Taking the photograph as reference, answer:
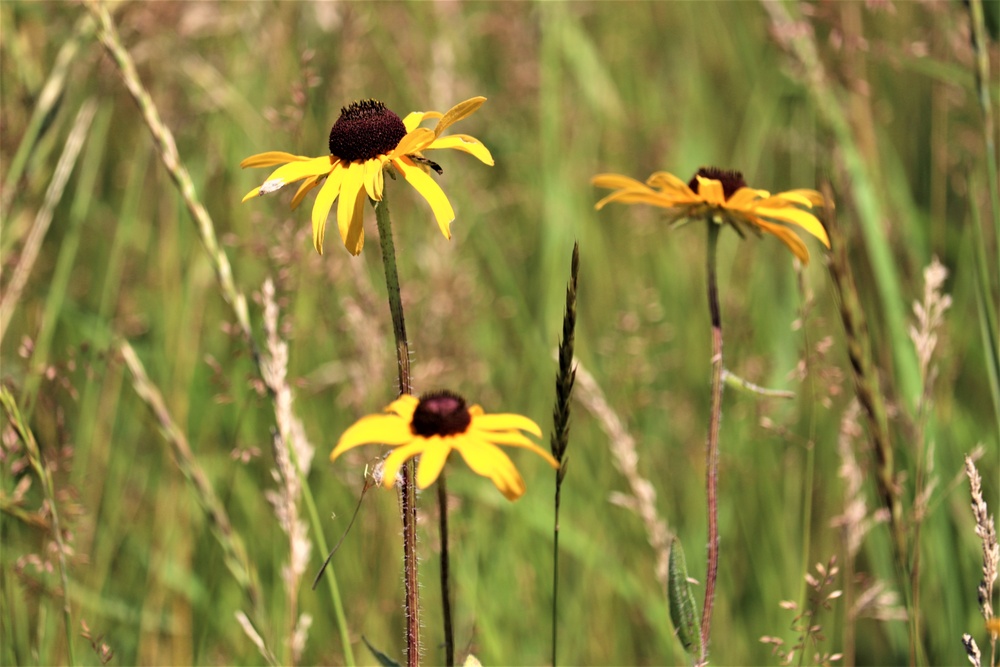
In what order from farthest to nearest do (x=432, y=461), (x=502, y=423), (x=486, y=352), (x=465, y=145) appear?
(x=486, y=352), (x=465, y=145), (x=502, y=423), (x=432, y=461)

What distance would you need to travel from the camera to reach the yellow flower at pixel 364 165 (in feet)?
4.41

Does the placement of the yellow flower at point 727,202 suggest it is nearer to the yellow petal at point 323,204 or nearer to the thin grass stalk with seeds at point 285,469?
the yellow petal at point 323,204

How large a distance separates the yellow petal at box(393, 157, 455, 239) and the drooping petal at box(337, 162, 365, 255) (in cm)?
6

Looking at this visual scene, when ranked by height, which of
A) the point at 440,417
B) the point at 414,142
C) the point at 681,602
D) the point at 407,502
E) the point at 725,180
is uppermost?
the point at 725,180

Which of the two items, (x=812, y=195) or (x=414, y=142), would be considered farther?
(x=812, y=195)

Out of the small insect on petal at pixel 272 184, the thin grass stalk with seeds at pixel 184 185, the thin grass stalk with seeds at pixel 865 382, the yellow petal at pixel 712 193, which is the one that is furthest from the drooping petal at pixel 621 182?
the thin grass stalk with seeds at pixel 184 185

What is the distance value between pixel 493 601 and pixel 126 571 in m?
1.12

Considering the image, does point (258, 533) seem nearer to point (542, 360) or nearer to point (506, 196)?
point (542, 360)

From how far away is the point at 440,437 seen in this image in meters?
1.21

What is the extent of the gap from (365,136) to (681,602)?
851 millimetres

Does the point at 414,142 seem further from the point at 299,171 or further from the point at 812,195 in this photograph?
the point at 812,195

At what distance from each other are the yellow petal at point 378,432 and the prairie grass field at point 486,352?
0.43 meters

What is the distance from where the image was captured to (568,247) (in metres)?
3.54

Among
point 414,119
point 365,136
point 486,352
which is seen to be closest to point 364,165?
point 365,136
